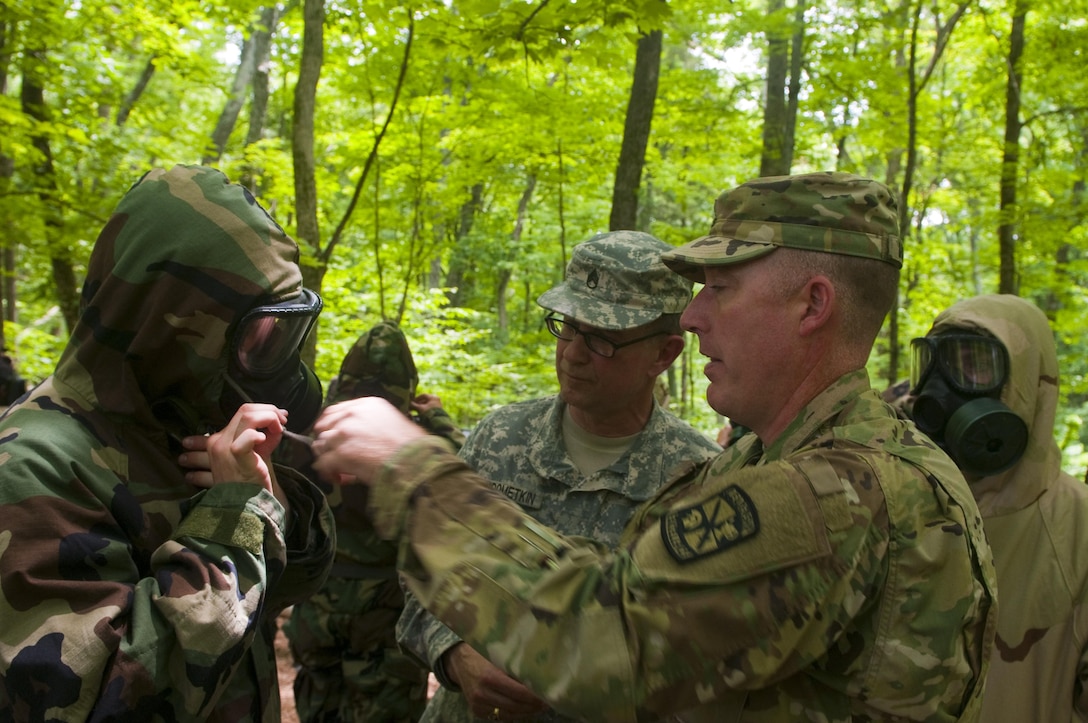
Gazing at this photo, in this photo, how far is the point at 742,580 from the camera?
4.02ft

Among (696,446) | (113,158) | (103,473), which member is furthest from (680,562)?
(113,158)

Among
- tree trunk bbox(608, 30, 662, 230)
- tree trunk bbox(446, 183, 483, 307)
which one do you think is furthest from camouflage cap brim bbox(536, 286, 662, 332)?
tree trunk bbox(446, 183, 483, 307)

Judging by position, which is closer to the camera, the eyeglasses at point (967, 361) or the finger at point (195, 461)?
the finger at point (195, 461)

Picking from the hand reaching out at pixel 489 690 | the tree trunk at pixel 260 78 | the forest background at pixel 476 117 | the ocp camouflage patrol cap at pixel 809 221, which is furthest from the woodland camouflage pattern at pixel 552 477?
the tree trunk at pixel 260 78

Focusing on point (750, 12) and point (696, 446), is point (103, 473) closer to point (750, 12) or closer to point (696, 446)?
point (696, 446)

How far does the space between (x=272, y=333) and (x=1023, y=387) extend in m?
2.41

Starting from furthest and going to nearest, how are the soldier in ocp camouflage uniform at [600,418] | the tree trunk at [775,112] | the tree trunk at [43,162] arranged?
1. the tree trunk at [775,112]
2. the tree trunk at [43,162]
3. the soldier in ocp camouflage uniform at [600,418]

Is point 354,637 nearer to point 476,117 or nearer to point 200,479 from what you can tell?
point 200,479

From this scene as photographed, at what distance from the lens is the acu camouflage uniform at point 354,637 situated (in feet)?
12.7

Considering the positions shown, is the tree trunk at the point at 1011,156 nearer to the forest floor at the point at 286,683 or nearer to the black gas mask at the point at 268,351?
the forest floor at the point at 286,683

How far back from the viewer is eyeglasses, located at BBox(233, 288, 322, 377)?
1942 millimetres

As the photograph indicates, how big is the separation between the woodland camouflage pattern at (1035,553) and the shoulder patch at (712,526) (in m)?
1.57

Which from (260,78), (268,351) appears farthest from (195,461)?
(260,78)

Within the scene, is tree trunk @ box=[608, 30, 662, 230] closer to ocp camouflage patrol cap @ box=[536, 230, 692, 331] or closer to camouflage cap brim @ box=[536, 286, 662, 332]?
ocp camouflage patrol cap @ box=[536, 230, 692, 331]
